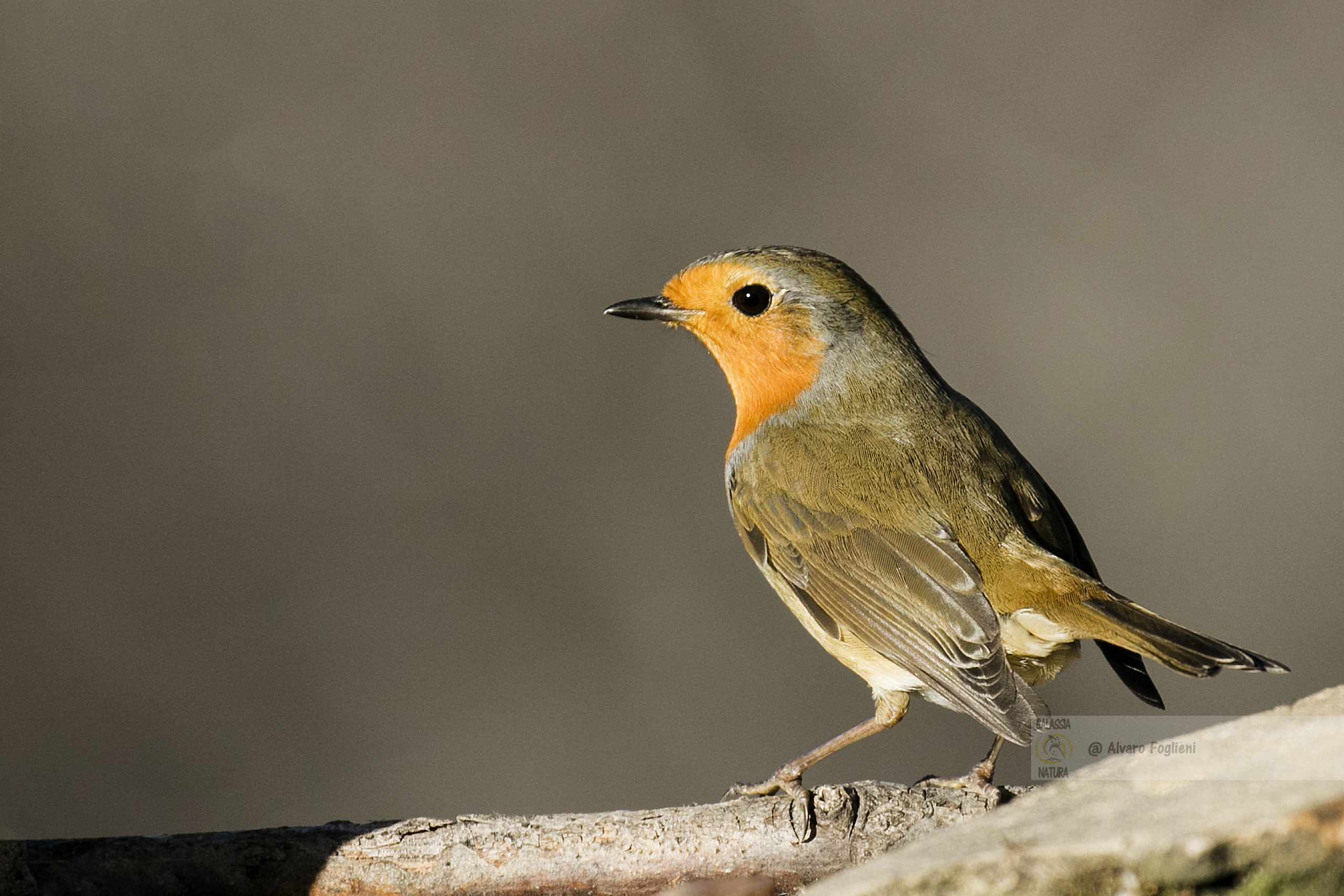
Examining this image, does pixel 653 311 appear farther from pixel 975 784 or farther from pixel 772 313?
pixel 975 784

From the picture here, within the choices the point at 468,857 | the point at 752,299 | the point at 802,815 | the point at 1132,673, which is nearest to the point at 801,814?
the point at 802,815

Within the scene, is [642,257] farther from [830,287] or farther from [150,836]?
[150,836]

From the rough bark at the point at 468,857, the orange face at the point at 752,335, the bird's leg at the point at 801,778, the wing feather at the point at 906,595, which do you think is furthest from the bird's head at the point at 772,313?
the rough bark at the point at 468,857

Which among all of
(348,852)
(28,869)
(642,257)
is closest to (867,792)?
(348,852)

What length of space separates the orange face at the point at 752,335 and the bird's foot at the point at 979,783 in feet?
3.75

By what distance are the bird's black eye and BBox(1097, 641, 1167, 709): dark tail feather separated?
4.13 feet

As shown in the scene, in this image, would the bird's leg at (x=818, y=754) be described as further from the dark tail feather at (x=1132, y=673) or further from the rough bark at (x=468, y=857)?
the dark tail feather at (x=1132, y=673)

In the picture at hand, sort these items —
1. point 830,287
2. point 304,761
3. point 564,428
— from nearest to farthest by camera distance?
point 830,287, point 304,761, point 564,428

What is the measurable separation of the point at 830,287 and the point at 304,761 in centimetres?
327

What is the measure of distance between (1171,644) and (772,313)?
147 cm

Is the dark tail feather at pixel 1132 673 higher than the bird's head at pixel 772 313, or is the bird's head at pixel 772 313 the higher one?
the bird's head at pixel 772 313

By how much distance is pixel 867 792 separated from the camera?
8.10 feet

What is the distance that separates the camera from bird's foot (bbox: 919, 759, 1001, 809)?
2.54 metres

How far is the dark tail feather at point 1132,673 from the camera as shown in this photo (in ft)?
9.49
